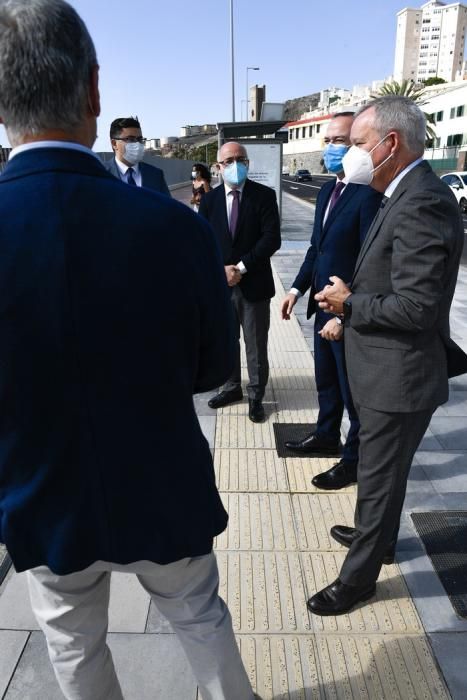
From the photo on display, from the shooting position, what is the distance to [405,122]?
1.87 m

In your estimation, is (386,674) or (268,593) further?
(268,593)

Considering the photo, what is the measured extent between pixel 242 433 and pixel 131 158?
2.54m

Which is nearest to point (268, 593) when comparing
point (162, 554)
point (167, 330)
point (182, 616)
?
point (182, 616)

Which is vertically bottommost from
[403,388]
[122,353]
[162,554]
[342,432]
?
[342,432]

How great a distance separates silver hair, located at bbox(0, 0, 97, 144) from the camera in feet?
3.15

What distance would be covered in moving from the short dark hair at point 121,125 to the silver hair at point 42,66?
3.88 metres

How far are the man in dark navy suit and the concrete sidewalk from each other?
0.54 ft

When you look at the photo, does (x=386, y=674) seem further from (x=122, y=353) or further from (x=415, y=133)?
(x=415, y=133)

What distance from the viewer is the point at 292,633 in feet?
7.14

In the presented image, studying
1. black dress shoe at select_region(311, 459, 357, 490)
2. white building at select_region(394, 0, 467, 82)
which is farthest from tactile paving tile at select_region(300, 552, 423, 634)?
white building at select_region(394, 0, 467, 82)

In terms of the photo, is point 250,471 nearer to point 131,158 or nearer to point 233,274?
point 233,274

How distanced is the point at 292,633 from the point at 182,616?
38.2 inches

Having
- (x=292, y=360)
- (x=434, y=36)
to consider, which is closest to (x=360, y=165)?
(x=292, y=360)

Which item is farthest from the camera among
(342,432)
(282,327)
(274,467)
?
(282,327)
